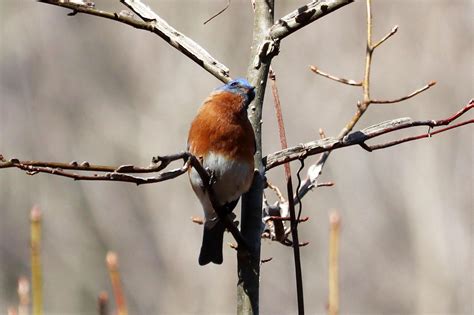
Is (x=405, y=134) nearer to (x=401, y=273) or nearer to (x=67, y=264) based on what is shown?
(x=401, y=273)

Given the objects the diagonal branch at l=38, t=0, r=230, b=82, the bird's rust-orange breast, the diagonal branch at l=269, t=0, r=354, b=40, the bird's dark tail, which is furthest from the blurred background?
the diagonal branch at l=269, t=0, r=354, b=40

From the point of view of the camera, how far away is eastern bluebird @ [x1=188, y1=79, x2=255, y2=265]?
262 cm

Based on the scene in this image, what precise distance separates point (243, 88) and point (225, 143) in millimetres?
359

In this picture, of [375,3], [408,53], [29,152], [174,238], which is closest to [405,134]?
[408,53]

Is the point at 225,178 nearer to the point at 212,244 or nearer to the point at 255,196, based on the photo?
the point at 255,196

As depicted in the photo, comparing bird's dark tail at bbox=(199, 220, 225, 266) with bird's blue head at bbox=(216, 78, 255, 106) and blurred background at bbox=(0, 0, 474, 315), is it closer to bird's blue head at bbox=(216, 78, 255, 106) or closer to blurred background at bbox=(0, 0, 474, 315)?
bird's blue head at bbox=(216, 78, 255, 106)

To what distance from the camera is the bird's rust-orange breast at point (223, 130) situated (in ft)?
8.99

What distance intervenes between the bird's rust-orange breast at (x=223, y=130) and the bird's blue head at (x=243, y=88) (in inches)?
2.7

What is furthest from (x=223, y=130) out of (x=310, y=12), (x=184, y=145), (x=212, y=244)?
(x=184, y=145)

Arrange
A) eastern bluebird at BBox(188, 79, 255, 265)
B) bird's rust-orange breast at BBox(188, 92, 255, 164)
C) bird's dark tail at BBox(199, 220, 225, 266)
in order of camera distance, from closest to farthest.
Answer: eastern bluebird at BBox(188, 79, 255, 265) < bird's rust-orange breast at BBox(188, 92, 255, 164) < bird's dark tail at BBox(199, 220, 225, 266)

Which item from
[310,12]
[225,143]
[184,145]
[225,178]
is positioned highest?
[184,145]

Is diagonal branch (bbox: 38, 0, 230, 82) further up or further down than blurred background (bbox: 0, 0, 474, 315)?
further down

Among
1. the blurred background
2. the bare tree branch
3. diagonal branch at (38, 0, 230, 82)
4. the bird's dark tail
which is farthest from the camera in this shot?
the blurred background

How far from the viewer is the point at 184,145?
12336mm
